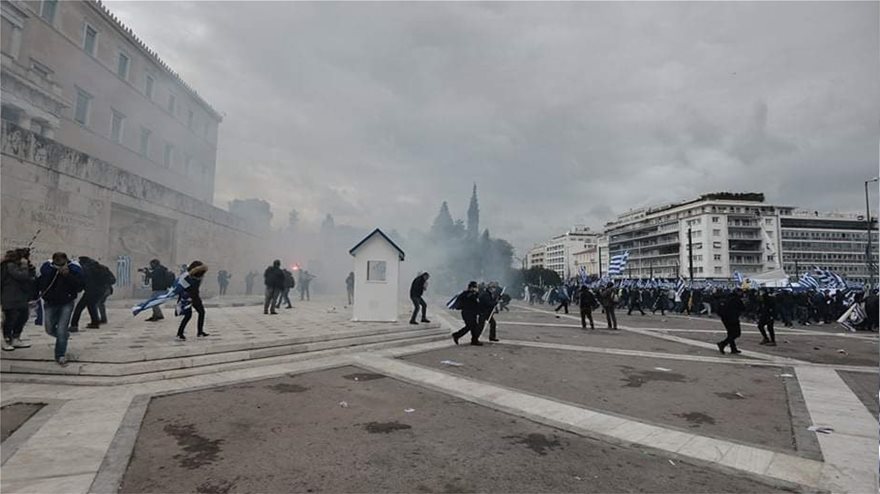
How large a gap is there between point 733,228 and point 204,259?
98.2m

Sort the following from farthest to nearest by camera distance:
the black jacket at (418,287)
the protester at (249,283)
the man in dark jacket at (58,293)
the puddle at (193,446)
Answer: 1. the protester at (249,283)
2. the black jacket at (418,287)
3. the man in dark jacket at (58,293)
4. the puddle at (193,446)

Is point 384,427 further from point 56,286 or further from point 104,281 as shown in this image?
point 104,281

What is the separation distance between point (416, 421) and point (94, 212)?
17.0 metres

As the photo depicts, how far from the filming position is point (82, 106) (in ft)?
83.7

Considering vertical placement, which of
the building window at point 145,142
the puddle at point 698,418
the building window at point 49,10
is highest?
the building window at point 49,10

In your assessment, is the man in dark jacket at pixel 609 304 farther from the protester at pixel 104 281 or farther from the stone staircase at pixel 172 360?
the protester at pixel 104 281

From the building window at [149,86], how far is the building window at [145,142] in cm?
288

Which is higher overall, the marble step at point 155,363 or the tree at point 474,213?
the tree at point 474,213

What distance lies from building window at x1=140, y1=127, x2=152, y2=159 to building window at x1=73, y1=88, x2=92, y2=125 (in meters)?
5.28

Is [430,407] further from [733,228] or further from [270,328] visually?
[733,228]

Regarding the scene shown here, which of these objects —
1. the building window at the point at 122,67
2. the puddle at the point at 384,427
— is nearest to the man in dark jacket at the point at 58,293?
the puddle at the point at 384,427

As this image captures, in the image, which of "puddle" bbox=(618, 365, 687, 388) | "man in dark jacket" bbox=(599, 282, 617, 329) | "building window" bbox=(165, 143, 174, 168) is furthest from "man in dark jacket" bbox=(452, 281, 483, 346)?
"building window" bbox=(165, 143, 174, 168)

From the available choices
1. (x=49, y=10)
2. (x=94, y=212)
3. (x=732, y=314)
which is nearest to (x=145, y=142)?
(x=49, y=10)

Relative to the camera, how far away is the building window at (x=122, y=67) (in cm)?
2860
